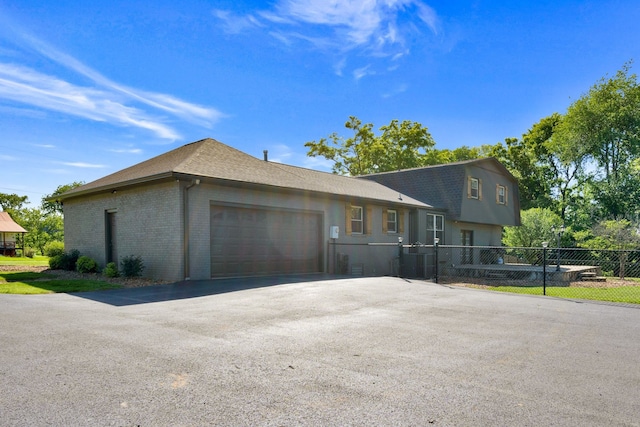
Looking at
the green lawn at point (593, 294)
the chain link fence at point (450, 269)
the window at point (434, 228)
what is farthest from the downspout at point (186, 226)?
the window at point (434, 228)

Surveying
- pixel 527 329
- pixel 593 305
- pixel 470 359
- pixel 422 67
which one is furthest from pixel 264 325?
pixel 422 67

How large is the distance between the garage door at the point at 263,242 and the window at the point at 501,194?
15.0m

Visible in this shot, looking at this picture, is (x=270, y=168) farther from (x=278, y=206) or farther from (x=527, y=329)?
(x=527, y=329)

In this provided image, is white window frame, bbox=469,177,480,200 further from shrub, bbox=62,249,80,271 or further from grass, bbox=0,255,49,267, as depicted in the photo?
grass, bbox=0,255,49,267

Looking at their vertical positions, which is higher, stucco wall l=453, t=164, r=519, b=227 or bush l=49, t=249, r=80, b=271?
stucco wall l=453, t=164, r=519, b=227

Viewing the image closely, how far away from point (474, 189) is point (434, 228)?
3934mm

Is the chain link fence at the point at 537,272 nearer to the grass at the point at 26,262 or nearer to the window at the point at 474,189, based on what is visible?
the window at the point at 474,189

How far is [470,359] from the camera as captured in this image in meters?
4.99

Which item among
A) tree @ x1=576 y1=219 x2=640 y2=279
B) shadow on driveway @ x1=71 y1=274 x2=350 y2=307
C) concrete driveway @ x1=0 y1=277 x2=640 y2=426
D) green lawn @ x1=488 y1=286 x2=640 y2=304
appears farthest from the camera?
tree @ x1=576 y1=219 x2=640 y2=279

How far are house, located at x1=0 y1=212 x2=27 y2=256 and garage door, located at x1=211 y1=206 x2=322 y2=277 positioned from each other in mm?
34649

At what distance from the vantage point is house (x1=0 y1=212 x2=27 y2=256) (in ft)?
127

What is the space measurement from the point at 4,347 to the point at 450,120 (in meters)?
27.9

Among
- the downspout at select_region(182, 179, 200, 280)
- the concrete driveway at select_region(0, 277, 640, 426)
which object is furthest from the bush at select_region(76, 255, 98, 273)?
the concrete driveway at select_region(0, 277, 640, 426)

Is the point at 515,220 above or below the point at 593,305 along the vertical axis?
above
